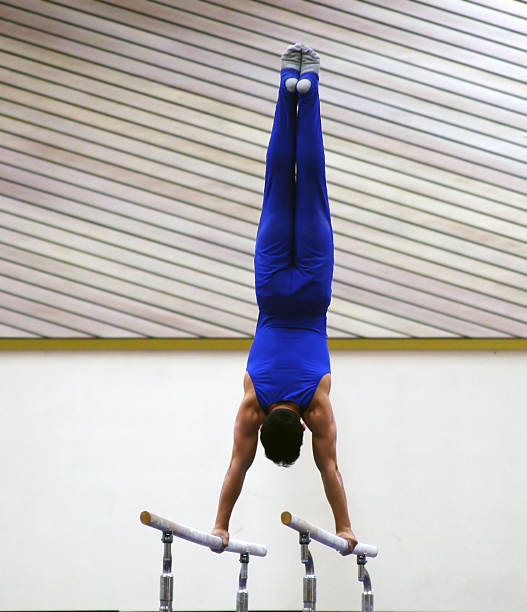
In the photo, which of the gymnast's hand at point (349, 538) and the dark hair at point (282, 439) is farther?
the gymnast's hand at point (349, 538)

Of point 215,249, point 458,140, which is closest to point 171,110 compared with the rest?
point 215,249

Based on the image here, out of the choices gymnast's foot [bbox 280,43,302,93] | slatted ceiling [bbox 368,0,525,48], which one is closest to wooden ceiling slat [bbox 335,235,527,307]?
slatted ceiling [bbox 368,0,525,48]

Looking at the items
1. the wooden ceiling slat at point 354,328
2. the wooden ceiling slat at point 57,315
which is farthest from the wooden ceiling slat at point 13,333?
the wooden ceiling slat at point 354,328

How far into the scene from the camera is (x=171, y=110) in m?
6.35

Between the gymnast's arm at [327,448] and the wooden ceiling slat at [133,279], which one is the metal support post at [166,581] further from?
the wooden ceiling slat at [133,279]

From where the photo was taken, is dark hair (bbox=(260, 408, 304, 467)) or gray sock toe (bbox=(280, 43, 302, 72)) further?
gray sock toe (bbox=(280, 43, 302, 72))

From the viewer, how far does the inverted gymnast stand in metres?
3.80

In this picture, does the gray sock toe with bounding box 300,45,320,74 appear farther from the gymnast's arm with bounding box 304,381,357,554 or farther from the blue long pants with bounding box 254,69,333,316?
the gymnast's arm with bounding box 304,381,357,554

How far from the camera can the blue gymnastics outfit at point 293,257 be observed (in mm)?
3836

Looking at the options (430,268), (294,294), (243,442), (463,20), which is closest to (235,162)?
(430,268)

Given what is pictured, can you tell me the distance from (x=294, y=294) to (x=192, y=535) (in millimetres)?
1211

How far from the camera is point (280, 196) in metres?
3.98

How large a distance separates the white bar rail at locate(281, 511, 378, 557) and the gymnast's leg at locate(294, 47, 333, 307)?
1.07 metres

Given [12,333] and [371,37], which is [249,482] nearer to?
[12,333]
